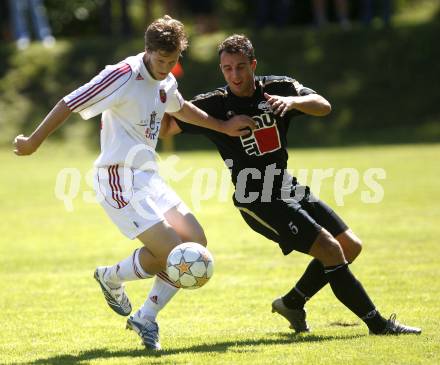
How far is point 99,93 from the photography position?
581cm

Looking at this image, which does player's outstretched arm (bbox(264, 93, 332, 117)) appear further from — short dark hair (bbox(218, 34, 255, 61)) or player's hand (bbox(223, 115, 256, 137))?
short dark hair (bbox(218, 34, 255, 61))

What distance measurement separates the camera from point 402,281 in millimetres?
8258

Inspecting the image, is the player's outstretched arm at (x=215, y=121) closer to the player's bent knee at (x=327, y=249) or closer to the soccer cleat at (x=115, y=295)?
the player's bent knee at (x=327, y=249)

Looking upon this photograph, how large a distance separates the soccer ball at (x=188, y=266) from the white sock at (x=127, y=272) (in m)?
0.35

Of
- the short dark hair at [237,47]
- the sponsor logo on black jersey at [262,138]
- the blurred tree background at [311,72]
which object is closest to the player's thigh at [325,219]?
the sponsor logo on black jersey at [262,138]

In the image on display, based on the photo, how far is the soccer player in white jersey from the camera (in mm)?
5844

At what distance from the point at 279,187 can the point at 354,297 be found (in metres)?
0.91

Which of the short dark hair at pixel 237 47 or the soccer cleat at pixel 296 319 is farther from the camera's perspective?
the soccer cleat at pixel 296 319

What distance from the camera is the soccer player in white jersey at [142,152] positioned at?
5.84m

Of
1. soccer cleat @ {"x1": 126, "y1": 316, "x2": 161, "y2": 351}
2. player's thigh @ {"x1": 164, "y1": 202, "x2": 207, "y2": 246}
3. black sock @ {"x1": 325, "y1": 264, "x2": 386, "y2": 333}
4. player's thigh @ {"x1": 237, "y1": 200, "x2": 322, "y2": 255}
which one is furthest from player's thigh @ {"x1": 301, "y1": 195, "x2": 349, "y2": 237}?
soccer cleat @ {"x1": 126, "y1": 316, "x2": 161, "y2": 351}

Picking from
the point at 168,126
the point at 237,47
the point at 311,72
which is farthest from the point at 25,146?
the point at 311,72

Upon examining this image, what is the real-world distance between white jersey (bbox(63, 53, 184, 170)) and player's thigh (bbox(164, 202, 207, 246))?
13.5 inches

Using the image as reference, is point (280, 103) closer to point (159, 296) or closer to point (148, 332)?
point (159, 296)

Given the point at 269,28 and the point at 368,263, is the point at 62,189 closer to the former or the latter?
the point at 368,263
